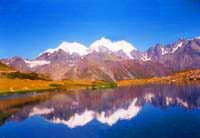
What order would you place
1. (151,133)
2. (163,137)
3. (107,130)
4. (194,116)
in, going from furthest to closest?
(194,116) → (107,130) → (151,133) → (163,137)

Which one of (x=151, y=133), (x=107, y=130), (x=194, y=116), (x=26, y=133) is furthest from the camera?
(x=194, y=116)

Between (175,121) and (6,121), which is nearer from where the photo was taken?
(175,121)

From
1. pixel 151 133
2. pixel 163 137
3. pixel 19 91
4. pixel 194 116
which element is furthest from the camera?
pixel 19 91

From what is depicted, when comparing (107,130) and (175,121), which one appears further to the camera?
(175,121)

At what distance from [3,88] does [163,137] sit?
162 m

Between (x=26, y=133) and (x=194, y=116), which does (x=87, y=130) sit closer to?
(x=26, y=133)

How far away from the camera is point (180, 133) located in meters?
→ 46.4

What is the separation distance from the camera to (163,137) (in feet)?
146

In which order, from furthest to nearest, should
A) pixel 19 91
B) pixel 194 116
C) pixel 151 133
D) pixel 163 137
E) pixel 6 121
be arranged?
pixel 19 91
pixel 6 121
pixel 194 116
pixel 151 133
pixel 163 137

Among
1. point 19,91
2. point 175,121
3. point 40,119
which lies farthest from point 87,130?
point 19,91

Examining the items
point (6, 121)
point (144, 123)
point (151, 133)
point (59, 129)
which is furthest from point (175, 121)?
point (6, 121)

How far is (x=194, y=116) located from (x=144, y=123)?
29.7 ft

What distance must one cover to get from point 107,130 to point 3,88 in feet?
497

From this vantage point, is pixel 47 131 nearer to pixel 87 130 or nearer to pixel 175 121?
pixel 87 130
